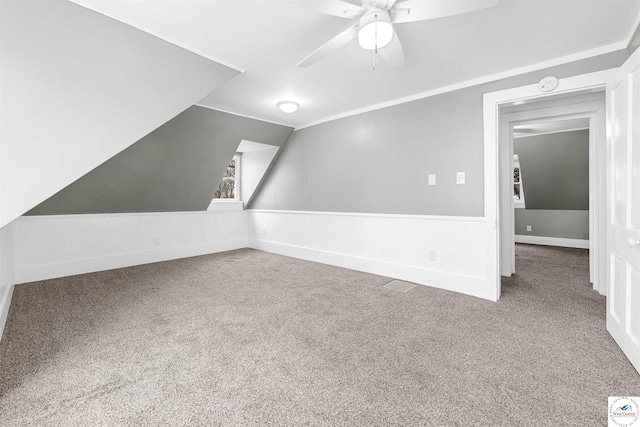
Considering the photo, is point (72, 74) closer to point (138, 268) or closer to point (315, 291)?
point (315, 291)

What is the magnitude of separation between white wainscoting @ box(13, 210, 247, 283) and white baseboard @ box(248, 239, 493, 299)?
4.09 ft

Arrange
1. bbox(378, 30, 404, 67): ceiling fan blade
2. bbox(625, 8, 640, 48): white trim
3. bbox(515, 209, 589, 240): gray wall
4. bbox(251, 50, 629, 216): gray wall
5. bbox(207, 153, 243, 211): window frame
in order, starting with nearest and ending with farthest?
bbox(378, 30, 404, 67): ceiling fan blade
bbox(625, 8, 640, 48): white trim
bbox(251, 50, 629, 216): gray wall
bbox(207, 153, 243, 211): window frame
bbox(515, 209, 589, 240): gray wall

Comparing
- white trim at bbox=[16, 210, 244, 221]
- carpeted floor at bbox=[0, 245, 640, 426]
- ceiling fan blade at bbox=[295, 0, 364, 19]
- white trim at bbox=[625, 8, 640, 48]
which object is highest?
white trim at bbox=[625, 8, 640, 48]

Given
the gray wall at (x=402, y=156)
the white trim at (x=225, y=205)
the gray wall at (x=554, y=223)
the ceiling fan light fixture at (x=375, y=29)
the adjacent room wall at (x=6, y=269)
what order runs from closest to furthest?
the ceiling fan light fixture at (x=375, y=29), the adjacent room wall at (x=6, y=269), the gray wall at (x=402, y=156), the white trim at (x=225, y=205), the gray wall at (x=554, y=223)

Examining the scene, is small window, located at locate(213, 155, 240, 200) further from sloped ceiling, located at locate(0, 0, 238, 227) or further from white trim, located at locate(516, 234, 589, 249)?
white trim, located at locate(516, 234, 589, 249)

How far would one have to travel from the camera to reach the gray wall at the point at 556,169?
5496mm

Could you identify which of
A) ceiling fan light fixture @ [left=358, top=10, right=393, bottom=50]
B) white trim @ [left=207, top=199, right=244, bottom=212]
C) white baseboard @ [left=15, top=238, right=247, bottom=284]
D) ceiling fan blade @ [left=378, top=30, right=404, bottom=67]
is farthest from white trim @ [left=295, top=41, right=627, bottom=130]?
white baseboard @ [left=15, top=238, right=247, bottom=284]

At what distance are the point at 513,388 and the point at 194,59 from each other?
126 inches

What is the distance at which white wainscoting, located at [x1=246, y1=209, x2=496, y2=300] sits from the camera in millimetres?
3152

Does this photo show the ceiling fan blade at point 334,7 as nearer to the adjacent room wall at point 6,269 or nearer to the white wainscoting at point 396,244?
the white wainscoting at point 396,244

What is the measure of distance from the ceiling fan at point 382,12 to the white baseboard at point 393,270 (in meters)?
2.48

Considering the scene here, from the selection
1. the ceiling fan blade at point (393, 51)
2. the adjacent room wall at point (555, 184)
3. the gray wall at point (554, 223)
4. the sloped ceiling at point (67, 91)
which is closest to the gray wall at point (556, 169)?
the adjacent room wall at point (555, 184)

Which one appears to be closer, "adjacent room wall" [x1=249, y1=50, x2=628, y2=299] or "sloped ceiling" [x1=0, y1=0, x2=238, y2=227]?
"sloped ceiling" [x1=0, y1=0, x2=238, y2=227]

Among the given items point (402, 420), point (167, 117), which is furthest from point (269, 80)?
point (402, 420)
